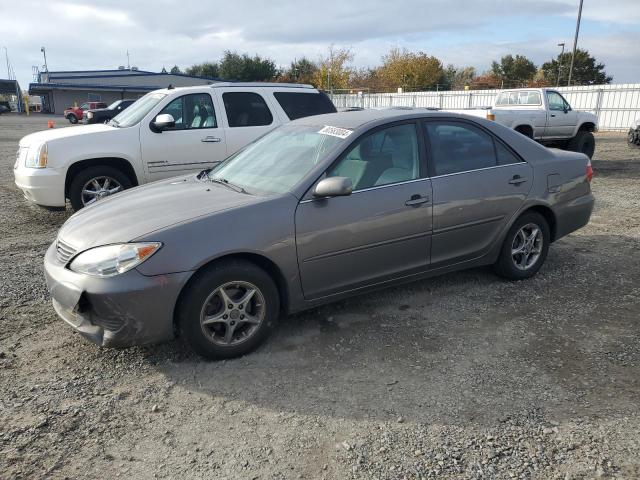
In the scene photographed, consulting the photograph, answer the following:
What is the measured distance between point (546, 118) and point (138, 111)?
10.4 metres

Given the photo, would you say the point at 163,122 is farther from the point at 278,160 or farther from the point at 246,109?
the point at 278,160

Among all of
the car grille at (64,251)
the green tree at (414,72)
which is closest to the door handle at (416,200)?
the car grille at (64,251)

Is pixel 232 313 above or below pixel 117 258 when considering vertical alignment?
below

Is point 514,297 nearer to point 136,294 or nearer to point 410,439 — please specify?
point 410,439

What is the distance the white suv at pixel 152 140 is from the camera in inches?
267

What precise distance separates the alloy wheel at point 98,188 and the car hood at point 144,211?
3070 millimetres

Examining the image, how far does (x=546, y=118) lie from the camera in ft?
44.1

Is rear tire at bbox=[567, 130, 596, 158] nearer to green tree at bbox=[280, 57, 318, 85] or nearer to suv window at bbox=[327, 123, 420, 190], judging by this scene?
suv window at bbox=[327, 123, 420, 190]

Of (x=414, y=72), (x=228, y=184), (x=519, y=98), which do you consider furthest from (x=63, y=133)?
(x=414, y=72)

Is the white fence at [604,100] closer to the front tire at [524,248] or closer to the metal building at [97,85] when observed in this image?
the front tire at [524,248]

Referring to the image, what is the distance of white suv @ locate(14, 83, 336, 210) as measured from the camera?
678cm

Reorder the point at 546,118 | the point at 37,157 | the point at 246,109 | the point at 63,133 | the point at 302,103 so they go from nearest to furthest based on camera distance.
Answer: the point at 37,157
the point at 63,133
the point at 246,109
the point at 302,103
the point at 546,118

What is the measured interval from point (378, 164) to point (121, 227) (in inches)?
77.1

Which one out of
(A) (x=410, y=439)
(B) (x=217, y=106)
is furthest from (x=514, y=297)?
(B) (x=217, y=106)
